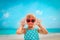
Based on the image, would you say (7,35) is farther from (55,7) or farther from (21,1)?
(55,7)

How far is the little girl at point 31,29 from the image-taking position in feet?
4.83

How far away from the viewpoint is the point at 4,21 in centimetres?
156

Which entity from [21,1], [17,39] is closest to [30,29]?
[17,39]

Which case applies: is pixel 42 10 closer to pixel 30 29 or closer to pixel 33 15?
pixel 33 15

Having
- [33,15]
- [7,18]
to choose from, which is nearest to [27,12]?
[33,15]

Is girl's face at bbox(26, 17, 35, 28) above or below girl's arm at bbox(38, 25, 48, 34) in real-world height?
above

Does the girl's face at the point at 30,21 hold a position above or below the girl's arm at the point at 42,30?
above

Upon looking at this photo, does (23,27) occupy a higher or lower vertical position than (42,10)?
lower

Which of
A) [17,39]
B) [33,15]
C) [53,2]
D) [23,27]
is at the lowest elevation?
[17,39]

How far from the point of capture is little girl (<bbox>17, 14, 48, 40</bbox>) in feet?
4.83

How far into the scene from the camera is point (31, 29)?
150 centimetres

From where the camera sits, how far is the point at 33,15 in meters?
1.52

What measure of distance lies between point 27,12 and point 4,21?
0.23 m

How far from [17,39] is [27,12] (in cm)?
27
